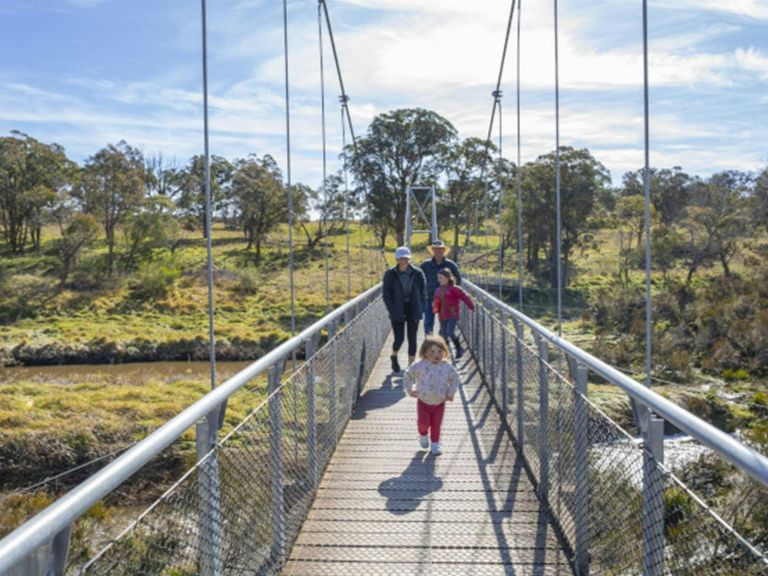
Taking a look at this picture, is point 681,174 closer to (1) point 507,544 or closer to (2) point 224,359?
(2) point 224,359

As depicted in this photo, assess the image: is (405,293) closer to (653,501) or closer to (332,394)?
(332,394)

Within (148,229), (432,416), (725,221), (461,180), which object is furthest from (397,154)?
(432,416)

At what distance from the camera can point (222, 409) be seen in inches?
85.7

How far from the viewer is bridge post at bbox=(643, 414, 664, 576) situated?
1.93m

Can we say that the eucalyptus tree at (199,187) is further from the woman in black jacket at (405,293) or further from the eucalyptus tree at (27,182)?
the woman in black jacket at (405,293)

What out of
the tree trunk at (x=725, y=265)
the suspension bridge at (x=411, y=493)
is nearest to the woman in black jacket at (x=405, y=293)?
the suspension bridge at (x=411, y=493)

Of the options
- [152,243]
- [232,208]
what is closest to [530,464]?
[152,243]

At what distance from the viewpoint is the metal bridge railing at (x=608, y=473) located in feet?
6.12

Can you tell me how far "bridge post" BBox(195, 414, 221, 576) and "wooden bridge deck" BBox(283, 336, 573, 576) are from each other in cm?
76

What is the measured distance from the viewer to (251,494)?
2.67m

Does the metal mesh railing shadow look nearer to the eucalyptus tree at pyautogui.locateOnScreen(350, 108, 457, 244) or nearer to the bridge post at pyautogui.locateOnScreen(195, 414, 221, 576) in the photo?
the bridge post at pyautogui.locateOnScreen(195, 414, 221, 576)

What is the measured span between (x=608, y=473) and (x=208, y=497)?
1.67 metres

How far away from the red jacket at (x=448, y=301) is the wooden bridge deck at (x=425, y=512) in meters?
1.80

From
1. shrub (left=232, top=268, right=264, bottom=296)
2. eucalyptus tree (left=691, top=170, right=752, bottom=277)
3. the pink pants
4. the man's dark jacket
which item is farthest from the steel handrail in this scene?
shrub (left=232, top=268, right=264, bottom=296)
